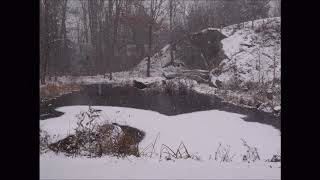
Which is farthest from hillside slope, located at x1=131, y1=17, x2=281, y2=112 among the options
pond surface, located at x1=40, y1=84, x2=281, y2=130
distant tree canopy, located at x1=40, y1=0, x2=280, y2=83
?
distant tree canopy, located at x1=40, y1=0, x2=280, y2=83

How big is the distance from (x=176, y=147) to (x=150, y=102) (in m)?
7.45

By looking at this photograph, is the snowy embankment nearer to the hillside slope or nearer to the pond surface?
the hillside slope

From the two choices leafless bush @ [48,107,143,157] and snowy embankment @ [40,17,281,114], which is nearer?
leafless bush @ [48,107,143,157]

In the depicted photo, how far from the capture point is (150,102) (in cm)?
1530

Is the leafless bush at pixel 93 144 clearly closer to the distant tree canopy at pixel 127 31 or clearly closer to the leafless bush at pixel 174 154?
the leafless bush at pixel 174 154

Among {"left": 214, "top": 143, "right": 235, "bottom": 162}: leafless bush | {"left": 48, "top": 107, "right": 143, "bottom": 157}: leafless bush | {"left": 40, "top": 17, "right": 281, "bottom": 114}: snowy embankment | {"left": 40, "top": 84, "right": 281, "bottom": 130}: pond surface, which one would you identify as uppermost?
{"left": 40, "top": 17, "right": 281, "bottom": 114}: snowy embankment

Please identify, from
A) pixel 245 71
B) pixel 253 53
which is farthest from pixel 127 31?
pixel 245 71

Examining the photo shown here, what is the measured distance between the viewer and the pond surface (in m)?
12.4

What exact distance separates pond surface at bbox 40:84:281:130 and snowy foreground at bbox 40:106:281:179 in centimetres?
93

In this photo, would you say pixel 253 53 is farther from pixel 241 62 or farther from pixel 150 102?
pixel 150 102

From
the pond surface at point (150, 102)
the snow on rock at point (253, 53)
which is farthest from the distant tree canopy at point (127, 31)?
the pond surface at point (150, 102)

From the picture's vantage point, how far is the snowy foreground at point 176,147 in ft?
12.7
